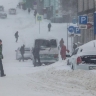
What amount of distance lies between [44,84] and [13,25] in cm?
5474

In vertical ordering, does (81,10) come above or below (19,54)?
above

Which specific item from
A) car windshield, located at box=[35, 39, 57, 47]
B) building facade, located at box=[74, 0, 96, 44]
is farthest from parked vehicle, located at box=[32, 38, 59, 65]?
building facade, located at box=[74, 0, 96, 44]

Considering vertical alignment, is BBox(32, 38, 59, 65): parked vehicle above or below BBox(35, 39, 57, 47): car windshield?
below

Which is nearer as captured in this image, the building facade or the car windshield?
the car windshield

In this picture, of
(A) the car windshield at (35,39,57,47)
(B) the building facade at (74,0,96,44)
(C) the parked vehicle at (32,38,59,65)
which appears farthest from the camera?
(B) the building facade at (74,0,96,44)

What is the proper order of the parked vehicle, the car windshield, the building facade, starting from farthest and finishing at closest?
the building facade
the car windshield
the parked vehicle

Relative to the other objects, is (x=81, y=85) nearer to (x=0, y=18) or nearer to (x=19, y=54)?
(x=19, y=54)

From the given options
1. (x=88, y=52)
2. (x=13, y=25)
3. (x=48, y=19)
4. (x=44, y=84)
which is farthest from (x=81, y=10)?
(x=44, y=84)

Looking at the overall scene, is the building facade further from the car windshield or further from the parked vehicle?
the parked vehicle

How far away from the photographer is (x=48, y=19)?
250 ft

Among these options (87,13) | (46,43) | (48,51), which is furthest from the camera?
(87,13)

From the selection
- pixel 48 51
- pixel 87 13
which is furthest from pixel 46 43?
pixel 87 13

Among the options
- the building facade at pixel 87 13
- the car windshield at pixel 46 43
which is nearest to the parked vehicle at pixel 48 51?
the car windshield at pixel 46 43

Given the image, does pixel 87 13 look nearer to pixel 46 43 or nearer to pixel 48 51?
pixel 46 43
